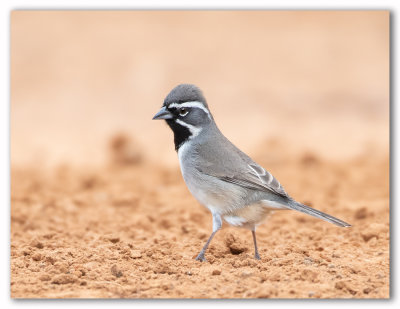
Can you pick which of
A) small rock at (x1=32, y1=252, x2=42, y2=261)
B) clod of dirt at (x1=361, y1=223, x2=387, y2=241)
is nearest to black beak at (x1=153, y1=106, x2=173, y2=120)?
small rock at (x1=32, y1=252, x2=42, y2=261)

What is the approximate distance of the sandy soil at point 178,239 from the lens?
5.13 metres

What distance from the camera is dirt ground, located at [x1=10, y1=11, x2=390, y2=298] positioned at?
542cm

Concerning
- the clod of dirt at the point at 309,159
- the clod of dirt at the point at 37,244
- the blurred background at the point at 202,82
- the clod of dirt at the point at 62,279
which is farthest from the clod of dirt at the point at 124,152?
the clod of dirt at the point at 62,279

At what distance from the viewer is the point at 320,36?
11867 millimetres

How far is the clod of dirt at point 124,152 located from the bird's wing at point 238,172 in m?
4.92

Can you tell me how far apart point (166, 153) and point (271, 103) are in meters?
2.52

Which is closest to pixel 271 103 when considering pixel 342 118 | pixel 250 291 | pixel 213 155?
pixel 342 118

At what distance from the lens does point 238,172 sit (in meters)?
6.00

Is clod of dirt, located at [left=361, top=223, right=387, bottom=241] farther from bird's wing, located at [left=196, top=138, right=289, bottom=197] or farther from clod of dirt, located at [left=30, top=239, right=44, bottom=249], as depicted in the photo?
clod of dirt, located at [left=30, top=239, right=44, bottom=249]

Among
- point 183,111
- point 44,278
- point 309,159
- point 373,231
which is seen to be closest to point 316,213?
point 373,231

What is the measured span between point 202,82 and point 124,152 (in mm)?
2539

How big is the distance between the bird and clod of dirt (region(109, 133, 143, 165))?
471 centimetres

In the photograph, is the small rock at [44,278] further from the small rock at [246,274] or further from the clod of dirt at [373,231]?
the clod of dirt at [373,231]

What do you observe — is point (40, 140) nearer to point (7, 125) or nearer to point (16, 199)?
point (16, 199)
